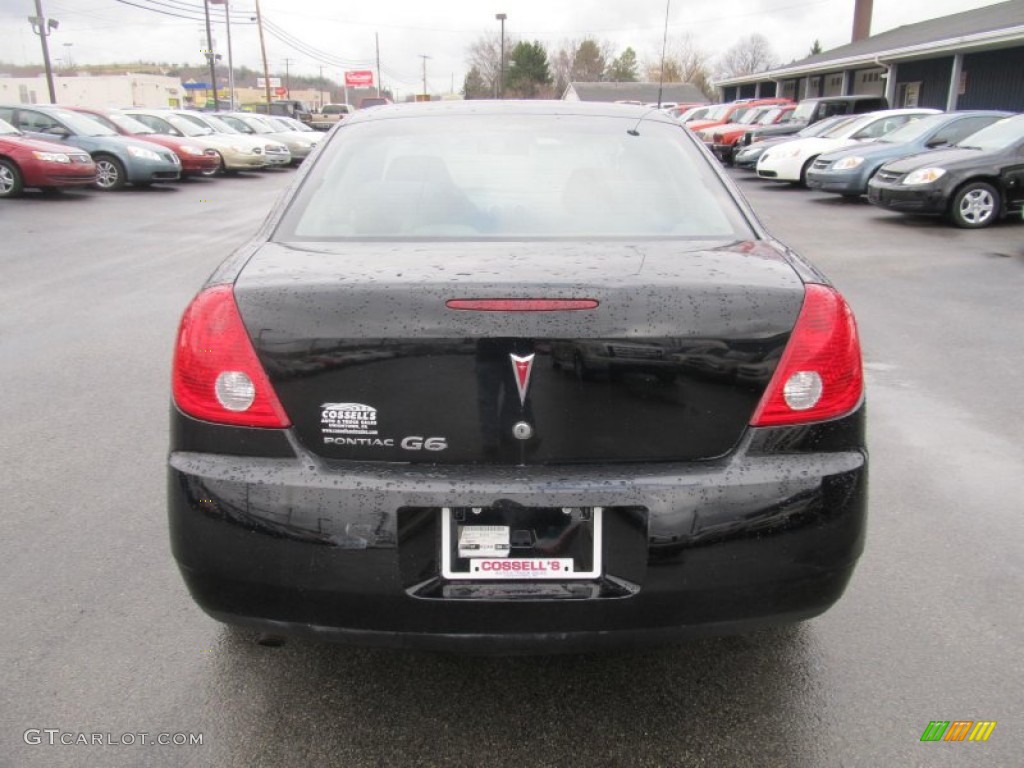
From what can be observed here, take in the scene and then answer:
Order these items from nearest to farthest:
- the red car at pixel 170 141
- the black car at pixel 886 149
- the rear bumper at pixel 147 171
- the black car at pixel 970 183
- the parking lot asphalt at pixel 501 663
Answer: the parking lot asphalt at pixel 501 663 → the black car at pixel 970 183 → the black car at pixel 886 149 → the rear bumper at pixel 147 171 → the red car at pixel 170 141

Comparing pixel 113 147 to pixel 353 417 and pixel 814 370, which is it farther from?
pixel 814 370

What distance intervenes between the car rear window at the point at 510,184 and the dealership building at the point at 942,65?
73.2ft

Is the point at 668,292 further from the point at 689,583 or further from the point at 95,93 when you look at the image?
the point at 95,93

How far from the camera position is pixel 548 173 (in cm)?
281

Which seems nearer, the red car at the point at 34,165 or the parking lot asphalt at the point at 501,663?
the parking lot asphalt at the point at 501,663

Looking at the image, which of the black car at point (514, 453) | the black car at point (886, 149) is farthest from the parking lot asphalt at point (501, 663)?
the black car at point (886, 149)

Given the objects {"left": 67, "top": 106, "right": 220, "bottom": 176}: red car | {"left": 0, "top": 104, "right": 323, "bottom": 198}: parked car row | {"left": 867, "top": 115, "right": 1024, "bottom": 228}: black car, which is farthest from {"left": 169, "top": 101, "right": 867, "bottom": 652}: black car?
{"left": 67, "top": 106, "right": 220, "bottom": 176}: red car

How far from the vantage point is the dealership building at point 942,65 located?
23.6 m

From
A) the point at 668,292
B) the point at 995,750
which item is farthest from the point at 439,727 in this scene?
the point at 995,750

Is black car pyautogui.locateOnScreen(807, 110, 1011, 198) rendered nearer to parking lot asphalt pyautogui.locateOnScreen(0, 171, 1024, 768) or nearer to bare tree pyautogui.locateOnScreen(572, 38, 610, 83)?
parking lot asphalt pyautogui.locateOnScreen(0, 171, 1024, 768)

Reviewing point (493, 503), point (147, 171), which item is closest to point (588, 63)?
point (147, 171)

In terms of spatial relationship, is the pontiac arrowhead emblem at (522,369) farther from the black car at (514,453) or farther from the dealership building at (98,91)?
the dealership building at (98,91)

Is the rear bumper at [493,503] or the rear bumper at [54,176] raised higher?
the rear bumper at [54,176]

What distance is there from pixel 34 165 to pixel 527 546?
15.2 metres
